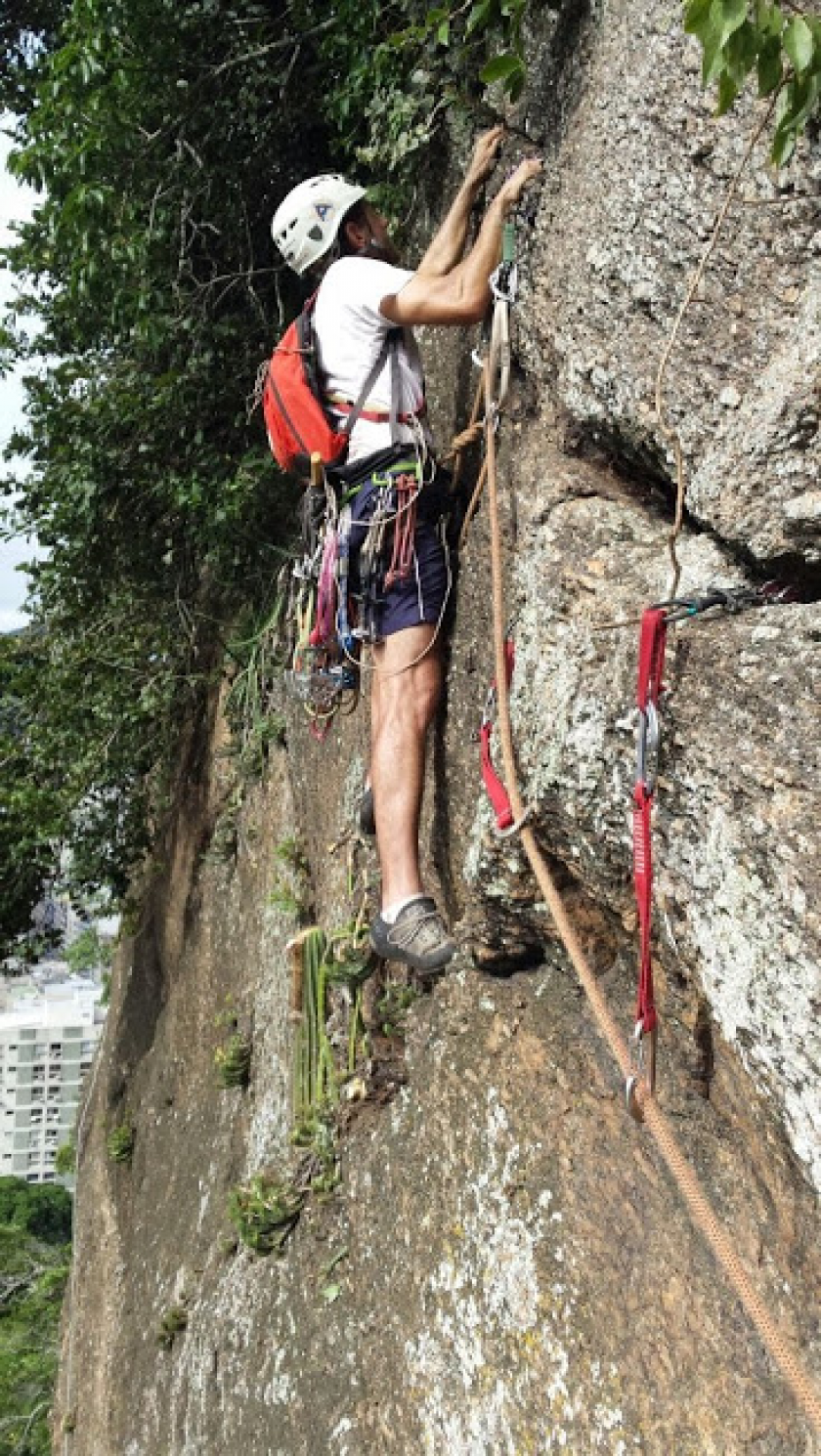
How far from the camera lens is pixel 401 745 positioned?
4.26 m

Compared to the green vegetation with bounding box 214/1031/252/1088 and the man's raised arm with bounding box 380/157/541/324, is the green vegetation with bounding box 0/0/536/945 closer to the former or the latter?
the man's raised arm with bounding box 380/157/541/324

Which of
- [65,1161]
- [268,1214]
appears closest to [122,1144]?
[268,1214]

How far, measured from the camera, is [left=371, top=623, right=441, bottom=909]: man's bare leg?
4.16 meters

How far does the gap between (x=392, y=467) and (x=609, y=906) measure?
1854 mm

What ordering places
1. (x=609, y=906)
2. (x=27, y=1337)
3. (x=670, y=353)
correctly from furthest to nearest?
(x=27, y=1337) → (x=609, y=906) → (x=670, y=353)

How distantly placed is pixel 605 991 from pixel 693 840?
905 millimetres

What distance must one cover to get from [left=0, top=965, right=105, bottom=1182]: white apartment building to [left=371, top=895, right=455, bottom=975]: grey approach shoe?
6614 centimetres

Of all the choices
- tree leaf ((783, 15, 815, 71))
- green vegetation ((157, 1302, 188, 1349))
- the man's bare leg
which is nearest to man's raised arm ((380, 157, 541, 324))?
the man's bare leg

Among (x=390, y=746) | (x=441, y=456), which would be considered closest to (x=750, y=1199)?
(x=390, y=746)

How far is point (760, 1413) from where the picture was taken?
8.68 feet

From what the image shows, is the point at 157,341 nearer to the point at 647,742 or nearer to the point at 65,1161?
the point at 647,742

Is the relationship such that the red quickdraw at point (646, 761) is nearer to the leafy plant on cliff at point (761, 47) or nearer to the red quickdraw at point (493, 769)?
the red quickdraw at point (493, 769)

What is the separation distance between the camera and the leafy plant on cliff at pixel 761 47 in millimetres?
2260

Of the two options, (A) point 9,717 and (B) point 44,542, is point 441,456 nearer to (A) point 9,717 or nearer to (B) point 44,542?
(B) point 44,542
